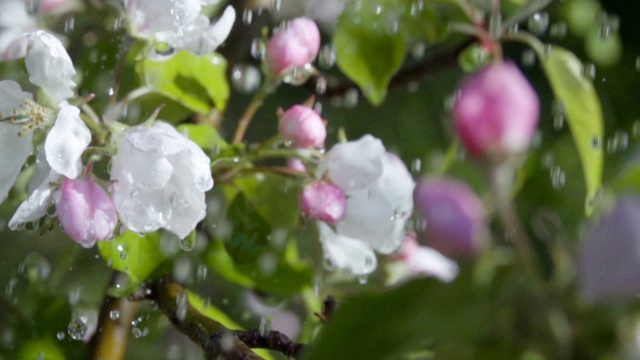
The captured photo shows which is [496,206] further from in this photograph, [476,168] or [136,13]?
[136,13]

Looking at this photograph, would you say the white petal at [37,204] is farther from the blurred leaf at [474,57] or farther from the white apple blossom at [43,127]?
the blurred leaf at [474,57]

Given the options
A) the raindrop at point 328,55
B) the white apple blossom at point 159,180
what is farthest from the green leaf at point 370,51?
the white apple blossom at point 159,180

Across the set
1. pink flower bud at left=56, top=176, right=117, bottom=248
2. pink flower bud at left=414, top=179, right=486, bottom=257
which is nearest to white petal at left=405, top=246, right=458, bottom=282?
pink flower bud at left=414, top=179, right=486, bottom=257

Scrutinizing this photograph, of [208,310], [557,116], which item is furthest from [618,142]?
[208,310]

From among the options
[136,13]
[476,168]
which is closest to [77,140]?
[136,13]

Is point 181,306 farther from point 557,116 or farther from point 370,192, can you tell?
point 557,116

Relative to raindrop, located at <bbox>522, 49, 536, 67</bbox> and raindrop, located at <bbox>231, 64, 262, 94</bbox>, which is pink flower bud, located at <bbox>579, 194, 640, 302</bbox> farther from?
raindrop, located at <bbox>522, 49, 536, 67</bbox>

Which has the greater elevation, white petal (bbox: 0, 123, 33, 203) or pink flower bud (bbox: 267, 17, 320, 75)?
pink flower bud (bbox: 267, 17, 320, 75)
